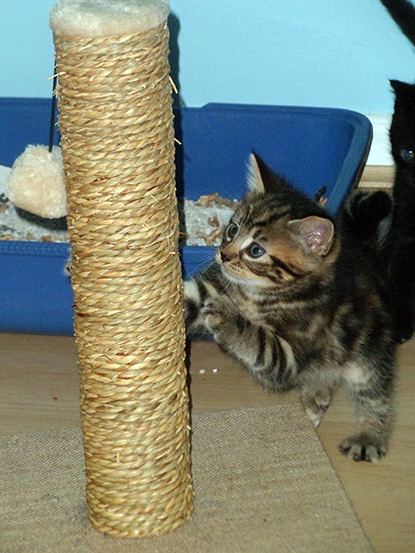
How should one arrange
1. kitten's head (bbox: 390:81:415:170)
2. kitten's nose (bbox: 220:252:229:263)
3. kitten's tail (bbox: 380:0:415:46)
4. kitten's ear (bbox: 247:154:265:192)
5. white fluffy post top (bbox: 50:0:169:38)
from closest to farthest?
white fluffy post top (bbox: 50:0:169:38), kitten's nose (bbox: 220:252:229:263), kitten's ear (bbox: 247:154:265:192), kitten's head (bbox: 390:81:415:170), kitten's tail (bbox: 380:0:415:46)

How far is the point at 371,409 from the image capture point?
150 cm

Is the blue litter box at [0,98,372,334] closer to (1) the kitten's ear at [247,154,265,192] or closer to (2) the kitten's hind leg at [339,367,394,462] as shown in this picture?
(1) the kitten's ear at [247,154,265,192]

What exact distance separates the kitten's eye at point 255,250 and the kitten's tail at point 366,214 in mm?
336

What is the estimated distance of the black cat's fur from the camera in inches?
67.9

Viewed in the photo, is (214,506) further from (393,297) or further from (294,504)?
(393,297)

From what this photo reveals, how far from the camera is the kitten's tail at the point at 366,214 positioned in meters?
1.61

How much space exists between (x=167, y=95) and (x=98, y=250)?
24 cm

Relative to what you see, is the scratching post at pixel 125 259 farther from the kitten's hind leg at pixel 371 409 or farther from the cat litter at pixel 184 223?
the cat litter at pixel 184 223

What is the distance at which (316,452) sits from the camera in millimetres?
1440

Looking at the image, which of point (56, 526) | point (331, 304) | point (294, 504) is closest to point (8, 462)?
point (56, 526)

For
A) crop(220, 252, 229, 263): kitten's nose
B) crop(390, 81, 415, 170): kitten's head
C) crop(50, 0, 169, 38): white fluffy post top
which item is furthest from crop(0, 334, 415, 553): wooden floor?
crop(50, 0, 169, 38): white fluffy post top

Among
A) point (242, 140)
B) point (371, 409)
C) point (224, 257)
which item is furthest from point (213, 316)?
point (242, 140)

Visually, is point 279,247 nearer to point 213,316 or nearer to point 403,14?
point 213,316

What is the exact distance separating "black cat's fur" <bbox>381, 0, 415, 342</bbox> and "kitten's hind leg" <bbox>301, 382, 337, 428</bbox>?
0.95ft
